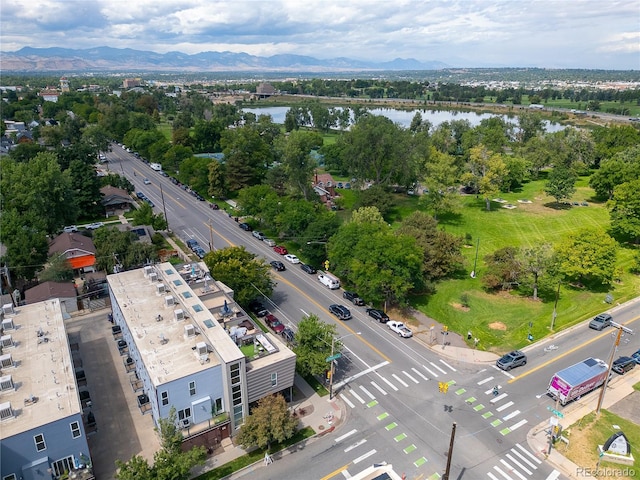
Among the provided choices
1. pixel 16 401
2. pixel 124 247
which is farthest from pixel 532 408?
pixel 124 247

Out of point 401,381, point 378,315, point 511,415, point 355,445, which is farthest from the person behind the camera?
point 378,315

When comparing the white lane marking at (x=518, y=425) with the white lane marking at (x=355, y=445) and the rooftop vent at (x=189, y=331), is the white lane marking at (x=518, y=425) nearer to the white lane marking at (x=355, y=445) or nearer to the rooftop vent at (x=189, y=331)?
the white lane marking at (x=355, y=445)

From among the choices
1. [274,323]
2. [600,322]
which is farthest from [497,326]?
[274,323]

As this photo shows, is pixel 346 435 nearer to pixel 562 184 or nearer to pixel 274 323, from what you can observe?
pixel 274 323

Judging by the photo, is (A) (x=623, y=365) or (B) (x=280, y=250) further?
(B) (x=280, y=250)

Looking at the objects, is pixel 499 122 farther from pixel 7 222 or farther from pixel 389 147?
pixel 7 222

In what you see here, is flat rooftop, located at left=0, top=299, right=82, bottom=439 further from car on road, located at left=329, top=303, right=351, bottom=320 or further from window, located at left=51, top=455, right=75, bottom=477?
car on road, located at left=329, top=303, right=351, bottom=320

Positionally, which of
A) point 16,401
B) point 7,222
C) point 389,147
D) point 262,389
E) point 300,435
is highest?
point 389,147

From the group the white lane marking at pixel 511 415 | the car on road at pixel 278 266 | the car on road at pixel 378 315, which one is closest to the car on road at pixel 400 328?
the car on road at pixel 378 315
